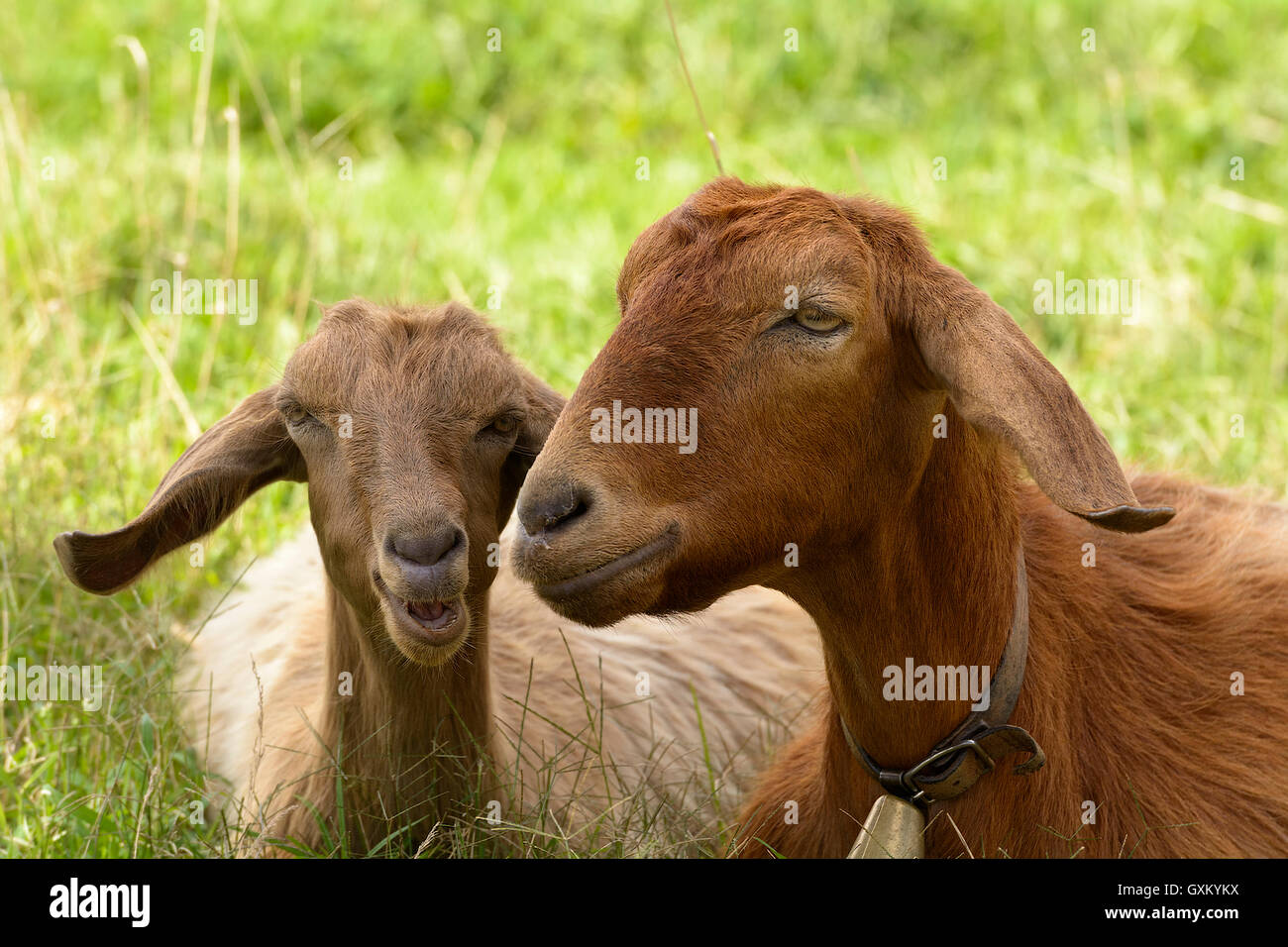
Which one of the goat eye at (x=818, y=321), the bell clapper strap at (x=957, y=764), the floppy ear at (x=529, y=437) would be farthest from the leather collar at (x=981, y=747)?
the floppy ear at (x=529, y=437)

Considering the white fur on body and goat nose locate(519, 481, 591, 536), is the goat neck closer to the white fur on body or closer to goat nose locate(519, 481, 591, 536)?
goat nose locate(519, 481, 591, 536)

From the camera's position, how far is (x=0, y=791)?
4.89 m

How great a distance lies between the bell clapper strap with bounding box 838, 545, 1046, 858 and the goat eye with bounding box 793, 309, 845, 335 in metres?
0.81

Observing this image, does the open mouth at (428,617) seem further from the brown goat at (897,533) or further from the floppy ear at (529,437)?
the brown goat at (897,533)

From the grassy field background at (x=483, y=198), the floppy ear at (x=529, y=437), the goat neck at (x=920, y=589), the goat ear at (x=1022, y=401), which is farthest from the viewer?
the grassy field background at (x=483, y=198)


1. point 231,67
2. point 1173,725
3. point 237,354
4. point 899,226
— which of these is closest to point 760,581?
point 899,226

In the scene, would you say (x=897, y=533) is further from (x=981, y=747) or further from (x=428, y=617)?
(x=428, y=617)

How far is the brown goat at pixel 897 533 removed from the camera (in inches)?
135

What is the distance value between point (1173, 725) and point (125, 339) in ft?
16.4

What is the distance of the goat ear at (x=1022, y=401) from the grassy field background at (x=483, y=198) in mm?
2239

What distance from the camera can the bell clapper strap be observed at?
381cm

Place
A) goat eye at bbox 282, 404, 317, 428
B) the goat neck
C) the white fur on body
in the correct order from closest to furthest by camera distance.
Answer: the goat neck
goat eye at bbox 282, 404, 317, 428
the white fur on body

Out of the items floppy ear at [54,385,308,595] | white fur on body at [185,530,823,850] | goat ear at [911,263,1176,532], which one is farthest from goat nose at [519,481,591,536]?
floppy ear at [54,385,308,595]

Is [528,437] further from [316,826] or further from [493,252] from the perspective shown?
[493,252]
